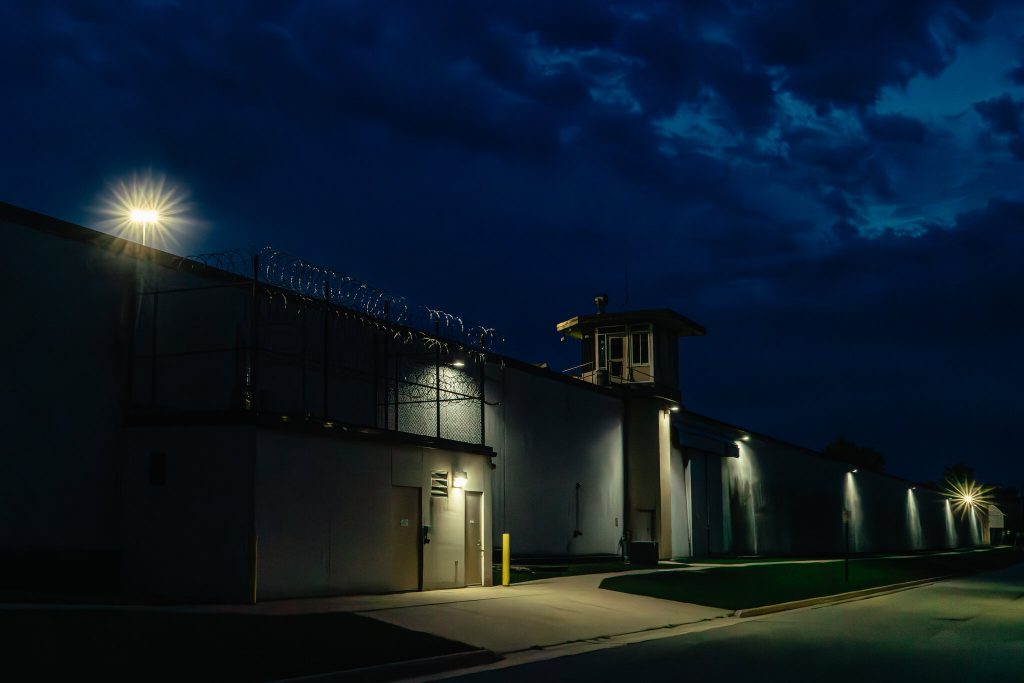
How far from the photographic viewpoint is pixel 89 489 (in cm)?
2030

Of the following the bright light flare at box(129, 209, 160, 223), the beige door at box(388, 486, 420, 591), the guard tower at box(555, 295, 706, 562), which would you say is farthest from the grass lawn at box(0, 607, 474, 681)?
the guard tower at box(555, 295, 706, 562)

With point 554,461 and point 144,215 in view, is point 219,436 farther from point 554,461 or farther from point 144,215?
point 554,461

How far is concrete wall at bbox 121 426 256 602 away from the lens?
19328mm

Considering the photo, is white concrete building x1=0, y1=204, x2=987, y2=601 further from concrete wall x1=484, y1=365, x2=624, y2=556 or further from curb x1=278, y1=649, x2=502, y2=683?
curb x1=278, y1=649, x2=502, y2=683

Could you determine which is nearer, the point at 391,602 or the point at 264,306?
the point at 391,602

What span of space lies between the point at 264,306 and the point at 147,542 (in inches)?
260

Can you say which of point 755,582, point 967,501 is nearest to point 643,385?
point 755,582

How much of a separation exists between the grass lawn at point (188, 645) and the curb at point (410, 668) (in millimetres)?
250

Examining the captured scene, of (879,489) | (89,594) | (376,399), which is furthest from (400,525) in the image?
(879,489)

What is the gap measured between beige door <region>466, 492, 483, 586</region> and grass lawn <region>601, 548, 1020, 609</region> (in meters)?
3.13

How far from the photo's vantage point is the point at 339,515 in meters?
21.9

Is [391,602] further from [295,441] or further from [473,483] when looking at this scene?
[473,483]

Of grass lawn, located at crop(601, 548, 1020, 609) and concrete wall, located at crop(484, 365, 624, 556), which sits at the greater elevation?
concrete wall, located at crop(484, 365, 624, 556)

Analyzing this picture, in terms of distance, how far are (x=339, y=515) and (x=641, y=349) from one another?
→ 92.1ft
